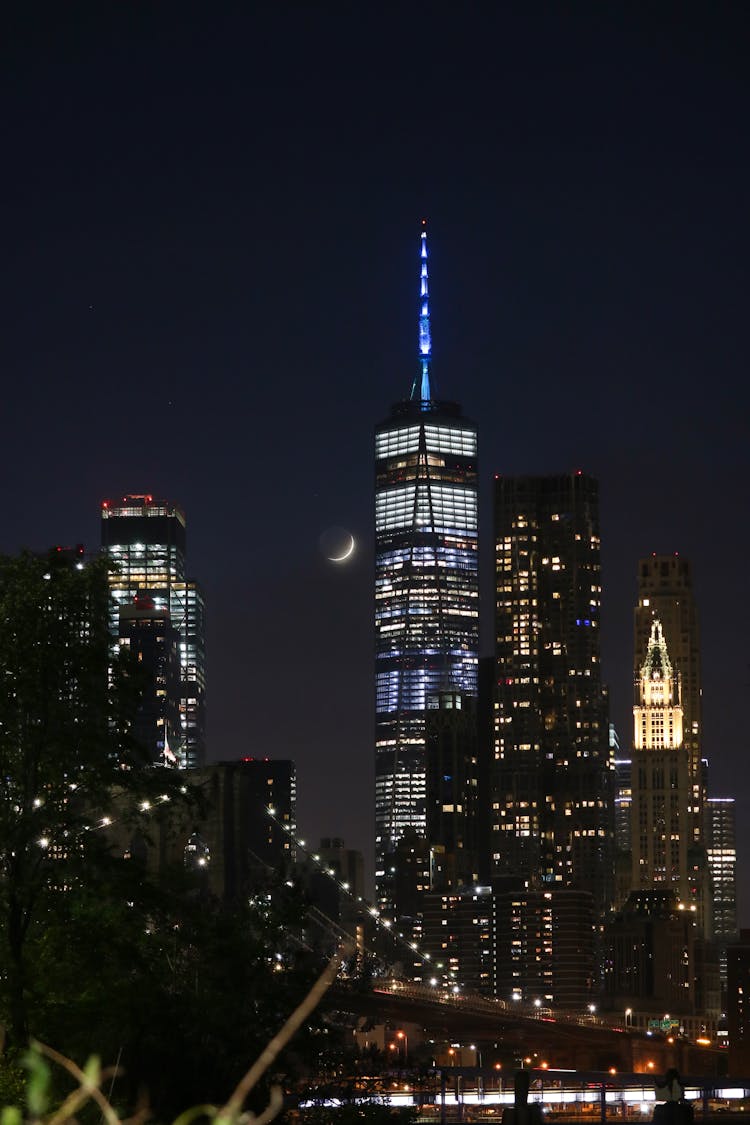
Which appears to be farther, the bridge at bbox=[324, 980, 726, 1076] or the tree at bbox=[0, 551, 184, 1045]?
the bridge at bbox=[324, 980, 726, 1076]

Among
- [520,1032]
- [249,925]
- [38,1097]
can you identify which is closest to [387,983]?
[520,1032]

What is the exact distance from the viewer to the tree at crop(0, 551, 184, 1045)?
4388 centimetres

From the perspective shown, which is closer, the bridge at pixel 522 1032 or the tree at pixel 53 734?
the tree at pixel 53 734

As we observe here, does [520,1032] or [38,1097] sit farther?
[520,1032]

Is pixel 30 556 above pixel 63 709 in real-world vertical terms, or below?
above

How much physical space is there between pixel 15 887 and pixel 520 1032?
131026mm

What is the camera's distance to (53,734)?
44.4 m

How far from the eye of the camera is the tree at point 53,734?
43.9 meters

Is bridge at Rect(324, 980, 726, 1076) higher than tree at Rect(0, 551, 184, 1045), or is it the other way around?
tree at Rect(0, 551, 184, 1045)

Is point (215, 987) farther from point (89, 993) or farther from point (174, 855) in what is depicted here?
point (174, 855)

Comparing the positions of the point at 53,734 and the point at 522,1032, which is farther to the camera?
the point at 522,1032

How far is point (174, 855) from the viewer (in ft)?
372

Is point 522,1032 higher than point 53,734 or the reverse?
the reverse

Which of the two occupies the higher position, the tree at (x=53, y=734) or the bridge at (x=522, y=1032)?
the tree at (x=53, y=734)
